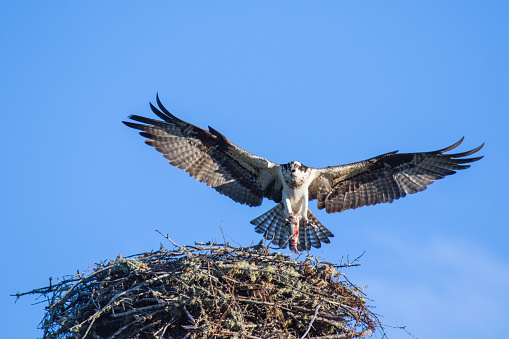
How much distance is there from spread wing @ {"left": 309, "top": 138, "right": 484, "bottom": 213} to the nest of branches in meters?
2.82

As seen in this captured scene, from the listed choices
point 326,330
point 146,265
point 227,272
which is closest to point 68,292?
point 146,265

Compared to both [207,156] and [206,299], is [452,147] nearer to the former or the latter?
[207,156]

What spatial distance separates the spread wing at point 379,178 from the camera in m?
10.7

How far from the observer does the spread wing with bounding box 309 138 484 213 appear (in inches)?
422

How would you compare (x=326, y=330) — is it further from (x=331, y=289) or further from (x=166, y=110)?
(x=166, y=110)

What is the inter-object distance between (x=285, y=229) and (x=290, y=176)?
3.19 feet

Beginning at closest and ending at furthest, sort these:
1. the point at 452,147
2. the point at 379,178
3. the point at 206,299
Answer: the point at 206,299 < the point at 452,147 < the point at 379,178

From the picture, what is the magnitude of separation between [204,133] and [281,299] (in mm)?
3662

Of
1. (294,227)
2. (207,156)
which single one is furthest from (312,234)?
(207,156)

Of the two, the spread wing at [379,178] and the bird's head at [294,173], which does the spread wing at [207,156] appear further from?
the spread wing at [379,178]

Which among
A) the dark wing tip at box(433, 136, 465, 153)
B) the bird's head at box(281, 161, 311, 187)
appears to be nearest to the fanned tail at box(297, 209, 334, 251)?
the bird's head at box(281, 161, 311, 187)

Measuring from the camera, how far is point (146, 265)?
7.95 m

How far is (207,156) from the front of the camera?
35.3ft

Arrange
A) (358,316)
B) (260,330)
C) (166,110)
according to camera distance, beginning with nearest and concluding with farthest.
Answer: (260,330), (358,316), (166,110)
